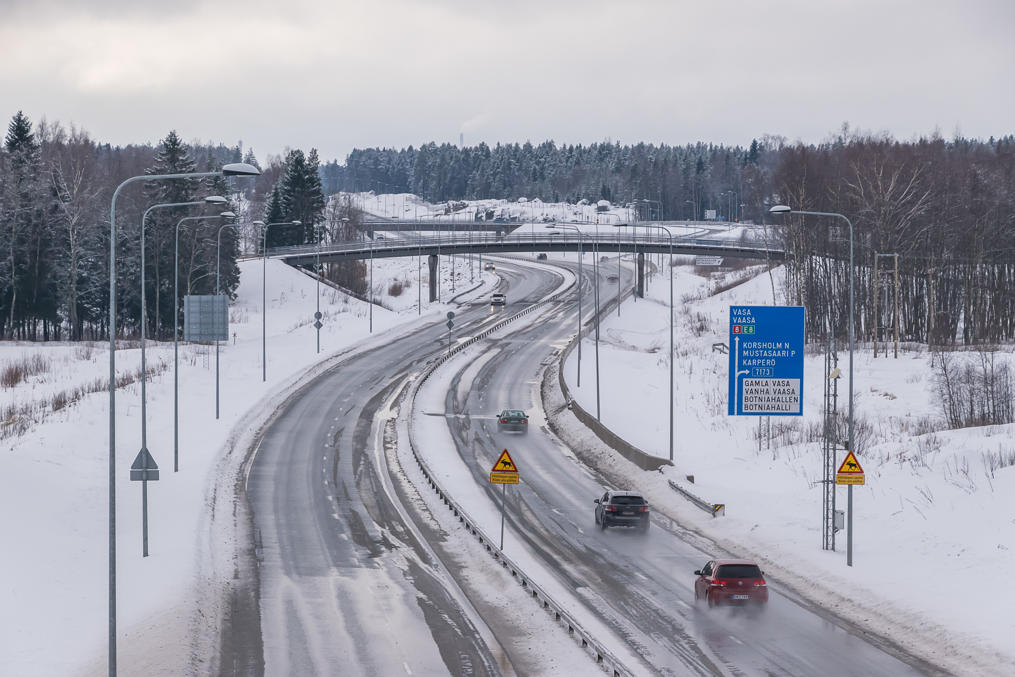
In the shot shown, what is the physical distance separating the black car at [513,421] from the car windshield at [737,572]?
33910 millimetres

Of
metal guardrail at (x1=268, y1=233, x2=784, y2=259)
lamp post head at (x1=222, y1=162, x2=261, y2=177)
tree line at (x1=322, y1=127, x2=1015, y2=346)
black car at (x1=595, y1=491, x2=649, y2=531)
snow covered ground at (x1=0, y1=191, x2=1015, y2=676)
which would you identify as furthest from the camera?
metal guardrail at (x1=268, y1=233, x2=784, y2=259)

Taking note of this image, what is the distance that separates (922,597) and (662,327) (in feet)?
279

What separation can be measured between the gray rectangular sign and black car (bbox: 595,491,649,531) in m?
36.6

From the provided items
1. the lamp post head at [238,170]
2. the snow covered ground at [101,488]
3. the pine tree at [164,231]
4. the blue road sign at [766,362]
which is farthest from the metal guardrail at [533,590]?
the pine tree at [164,231]

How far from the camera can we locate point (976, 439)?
4041cm

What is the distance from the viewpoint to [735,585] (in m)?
27.9

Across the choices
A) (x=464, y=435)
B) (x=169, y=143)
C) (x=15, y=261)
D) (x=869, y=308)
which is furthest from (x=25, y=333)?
(x=869, y=308)

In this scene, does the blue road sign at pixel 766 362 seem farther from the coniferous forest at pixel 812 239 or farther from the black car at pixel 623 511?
the coniferous forest at pixel 812 239

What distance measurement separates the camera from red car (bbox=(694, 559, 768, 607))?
2792 cm

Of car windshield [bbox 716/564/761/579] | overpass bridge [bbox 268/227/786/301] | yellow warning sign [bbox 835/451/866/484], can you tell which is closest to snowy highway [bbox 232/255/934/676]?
car windshield [bbox 716/564/761/579]

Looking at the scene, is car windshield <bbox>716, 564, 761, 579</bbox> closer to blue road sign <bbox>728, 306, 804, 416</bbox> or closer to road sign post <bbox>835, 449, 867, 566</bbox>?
road sign post <bbox>835, 449, 867, 566</bbox>

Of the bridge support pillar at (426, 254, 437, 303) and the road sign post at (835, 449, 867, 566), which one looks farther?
the bridge support pillar at (426, 254, 437, 303)

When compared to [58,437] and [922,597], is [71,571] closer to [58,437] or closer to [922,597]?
[58,437]

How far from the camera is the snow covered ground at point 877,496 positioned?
26531mm
